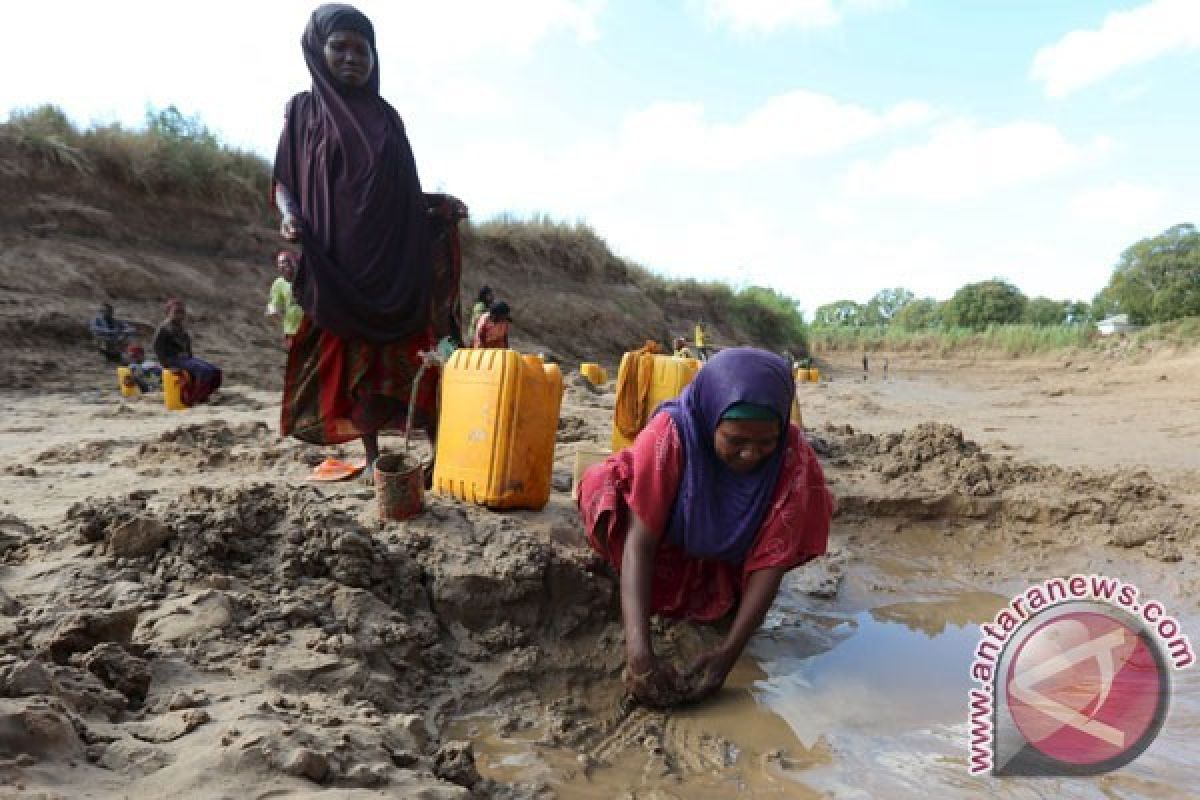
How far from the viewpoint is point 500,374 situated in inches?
99.0

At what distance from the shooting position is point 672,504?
6.89 feet

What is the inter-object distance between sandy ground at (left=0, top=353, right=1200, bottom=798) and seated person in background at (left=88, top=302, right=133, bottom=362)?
14.0ft

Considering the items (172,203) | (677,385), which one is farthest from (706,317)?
(677,385)

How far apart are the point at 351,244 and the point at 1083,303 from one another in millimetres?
69716

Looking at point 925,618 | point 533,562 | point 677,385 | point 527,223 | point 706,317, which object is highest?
point 527,223

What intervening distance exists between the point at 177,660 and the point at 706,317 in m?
20.0

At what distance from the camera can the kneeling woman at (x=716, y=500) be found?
1.92 metres

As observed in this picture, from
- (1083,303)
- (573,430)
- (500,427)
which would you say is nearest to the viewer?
(500,427)

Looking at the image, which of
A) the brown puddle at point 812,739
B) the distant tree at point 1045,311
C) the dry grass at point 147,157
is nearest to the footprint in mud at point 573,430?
the brown puddle at point 812,739

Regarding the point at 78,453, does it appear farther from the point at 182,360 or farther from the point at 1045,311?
the point at 1045,311

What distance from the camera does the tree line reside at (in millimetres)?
30625

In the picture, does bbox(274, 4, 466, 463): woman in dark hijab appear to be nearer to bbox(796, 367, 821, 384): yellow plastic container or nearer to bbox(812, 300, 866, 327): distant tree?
bbox(796, 367, 821, 384): yellow plastic container

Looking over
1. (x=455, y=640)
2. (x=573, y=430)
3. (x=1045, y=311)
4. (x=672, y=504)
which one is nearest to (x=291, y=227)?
(x=455, y=640)

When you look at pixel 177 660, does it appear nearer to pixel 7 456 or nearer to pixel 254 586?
pixel 254 586
